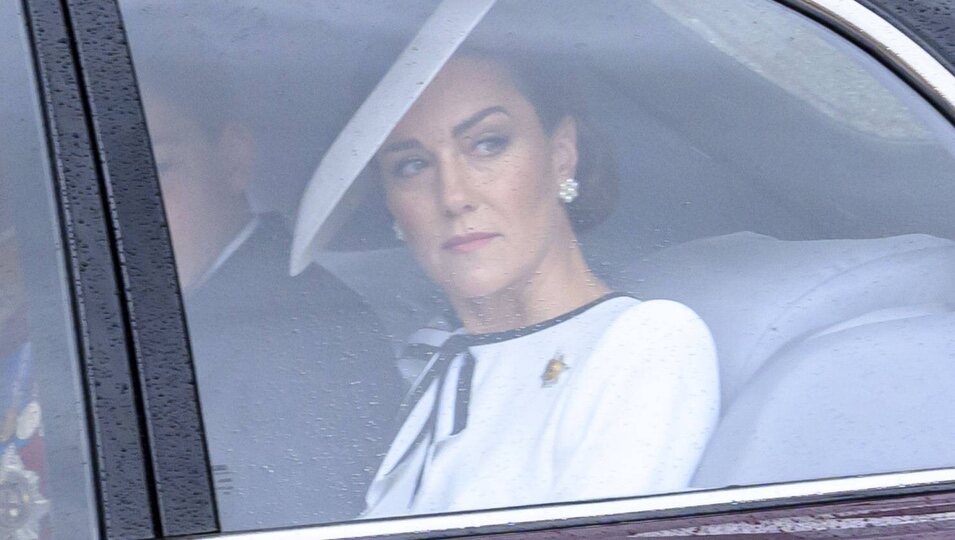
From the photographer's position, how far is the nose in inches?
54.2

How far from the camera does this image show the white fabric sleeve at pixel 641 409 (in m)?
1.30

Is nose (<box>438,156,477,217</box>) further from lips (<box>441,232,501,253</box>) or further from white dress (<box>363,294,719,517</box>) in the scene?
white dress (<box>363,294,719,517</box>)

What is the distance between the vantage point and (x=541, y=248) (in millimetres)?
1395

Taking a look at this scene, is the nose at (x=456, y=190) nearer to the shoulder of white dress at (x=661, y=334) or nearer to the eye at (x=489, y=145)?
the eye at (x=489, y=145)

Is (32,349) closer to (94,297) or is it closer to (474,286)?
(94,297)

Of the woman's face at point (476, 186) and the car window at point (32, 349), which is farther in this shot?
the woman's face at point (476, 186)

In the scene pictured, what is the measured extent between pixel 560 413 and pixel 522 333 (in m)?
0.11

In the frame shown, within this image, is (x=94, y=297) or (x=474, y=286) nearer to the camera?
(x=94, y=297)

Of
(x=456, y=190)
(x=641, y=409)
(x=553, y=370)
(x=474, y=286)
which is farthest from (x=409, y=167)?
(x=641, y=409)

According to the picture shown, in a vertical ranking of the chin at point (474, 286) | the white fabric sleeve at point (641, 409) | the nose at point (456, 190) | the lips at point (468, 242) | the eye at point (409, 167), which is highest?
the eye at point (409, 167)

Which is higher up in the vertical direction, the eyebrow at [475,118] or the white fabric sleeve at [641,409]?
the eyebrow at [475,118]

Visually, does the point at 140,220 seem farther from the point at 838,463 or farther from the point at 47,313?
the point at 838,463

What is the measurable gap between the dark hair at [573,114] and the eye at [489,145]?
0.06 metres

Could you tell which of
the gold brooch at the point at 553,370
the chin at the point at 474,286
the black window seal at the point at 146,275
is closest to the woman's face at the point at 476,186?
the chin at the point at 474,286
